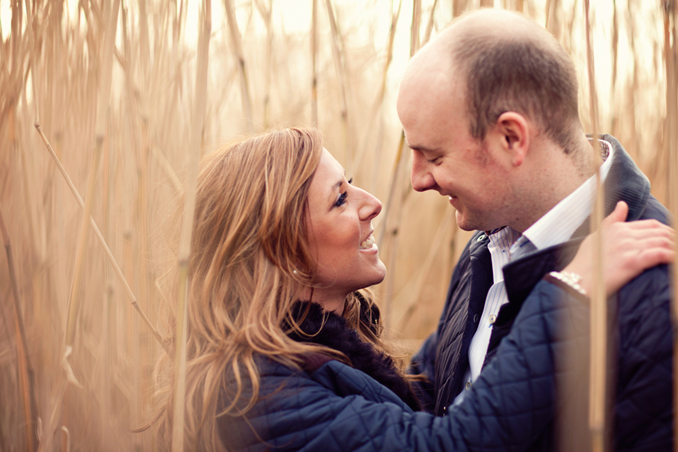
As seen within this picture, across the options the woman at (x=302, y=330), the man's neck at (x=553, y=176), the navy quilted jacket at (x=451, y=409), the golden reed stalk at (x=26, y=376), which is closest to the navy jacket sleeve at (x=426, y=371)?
the woman at (x=302, y=330)

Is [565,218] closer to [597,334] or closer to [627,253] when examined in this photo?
[627,253]

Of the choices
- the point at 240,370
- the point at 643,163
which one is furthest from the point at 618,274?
the point at 643,163

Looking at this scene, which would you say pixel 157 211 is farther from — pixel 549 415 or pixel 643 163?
pixel 643 163

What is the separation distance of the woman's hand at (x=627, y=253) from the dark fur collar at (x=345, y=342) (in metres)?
0.51

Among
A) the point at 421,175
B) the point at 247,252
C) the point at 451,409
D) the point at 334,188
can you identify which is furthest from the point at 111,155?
the point at 451,409

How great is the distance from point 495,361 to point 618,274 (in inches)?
10.0

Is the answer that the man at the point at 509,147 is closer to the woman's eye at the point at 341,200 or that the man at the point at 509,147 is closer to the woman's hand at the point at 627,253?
the woman's hand at the point at 627,253

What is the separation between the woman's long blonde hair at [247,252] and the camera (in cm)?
111

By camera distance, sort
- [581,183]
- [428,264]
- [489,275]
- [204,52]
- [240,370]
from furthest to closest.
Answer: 1. [428,264]
2. [489,275]
3. [581,183]
4. [240,370]
5. [204,52]

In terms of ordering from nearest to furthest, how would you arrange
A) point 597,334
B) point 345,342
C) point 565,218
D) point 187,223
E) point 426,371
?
point 597,334, point 187,223, point 565,218, point 345,342, point 426,371

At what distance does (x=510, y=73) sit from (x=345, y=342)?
715 mm

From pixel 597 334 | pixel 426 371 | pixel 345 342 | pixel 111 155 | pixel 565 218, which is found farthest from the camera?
pixel 426 371

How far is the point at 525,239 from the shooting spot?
1185 millimetres

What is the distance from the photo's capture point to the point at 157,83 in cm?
136
